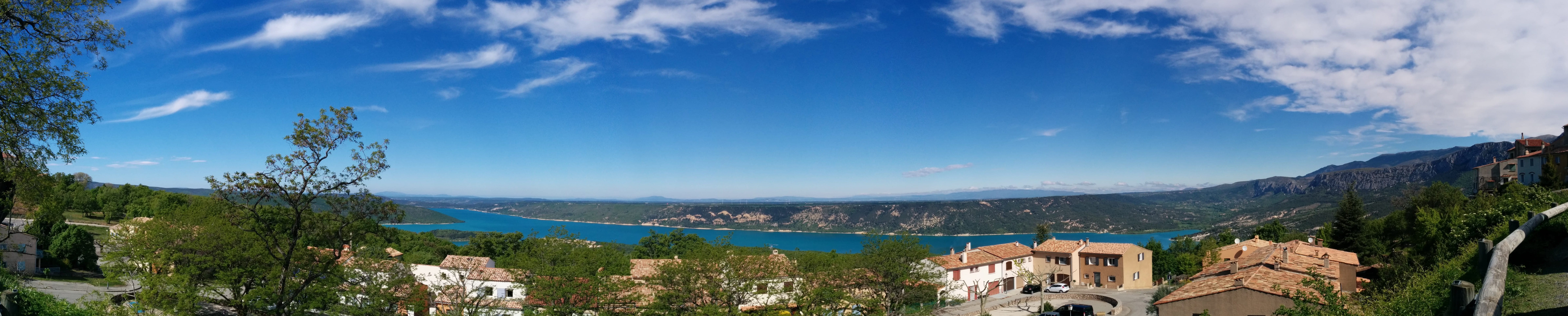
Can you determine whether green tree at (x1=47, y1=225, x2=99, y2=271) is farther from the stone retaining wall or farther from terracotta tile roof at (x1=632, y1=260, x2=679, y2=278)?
the stone retaining wall

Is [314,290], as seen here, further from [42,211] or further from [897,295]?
[897,295]

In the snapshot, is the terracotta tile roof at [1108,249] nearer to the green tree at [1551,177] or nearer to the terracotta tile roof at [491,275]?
the green tree at [1551,177]

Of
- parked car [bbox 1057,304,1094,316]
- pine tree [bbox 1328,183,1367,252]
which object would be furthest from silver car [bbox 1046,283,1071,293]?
pine tree [bbox 1328,183,1367,252]

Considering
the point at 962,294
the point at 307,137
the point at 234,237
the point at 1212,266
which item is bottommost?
the point at 962,294

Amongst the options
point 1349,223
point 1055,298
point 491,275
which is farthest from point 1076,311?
point 1349,223

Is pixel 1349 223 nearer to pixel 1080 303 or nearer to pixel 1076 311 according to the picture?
pixel 1080 303

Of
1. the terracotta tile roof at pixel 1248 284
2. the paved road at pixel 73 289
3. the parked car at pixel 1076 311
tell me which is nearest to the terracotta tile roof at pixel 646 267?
the parked car at pixel 1076 311

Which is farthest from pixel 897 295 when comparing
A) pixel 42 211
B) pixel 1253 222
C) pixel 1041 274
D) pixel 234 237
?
pixel 1253 222
